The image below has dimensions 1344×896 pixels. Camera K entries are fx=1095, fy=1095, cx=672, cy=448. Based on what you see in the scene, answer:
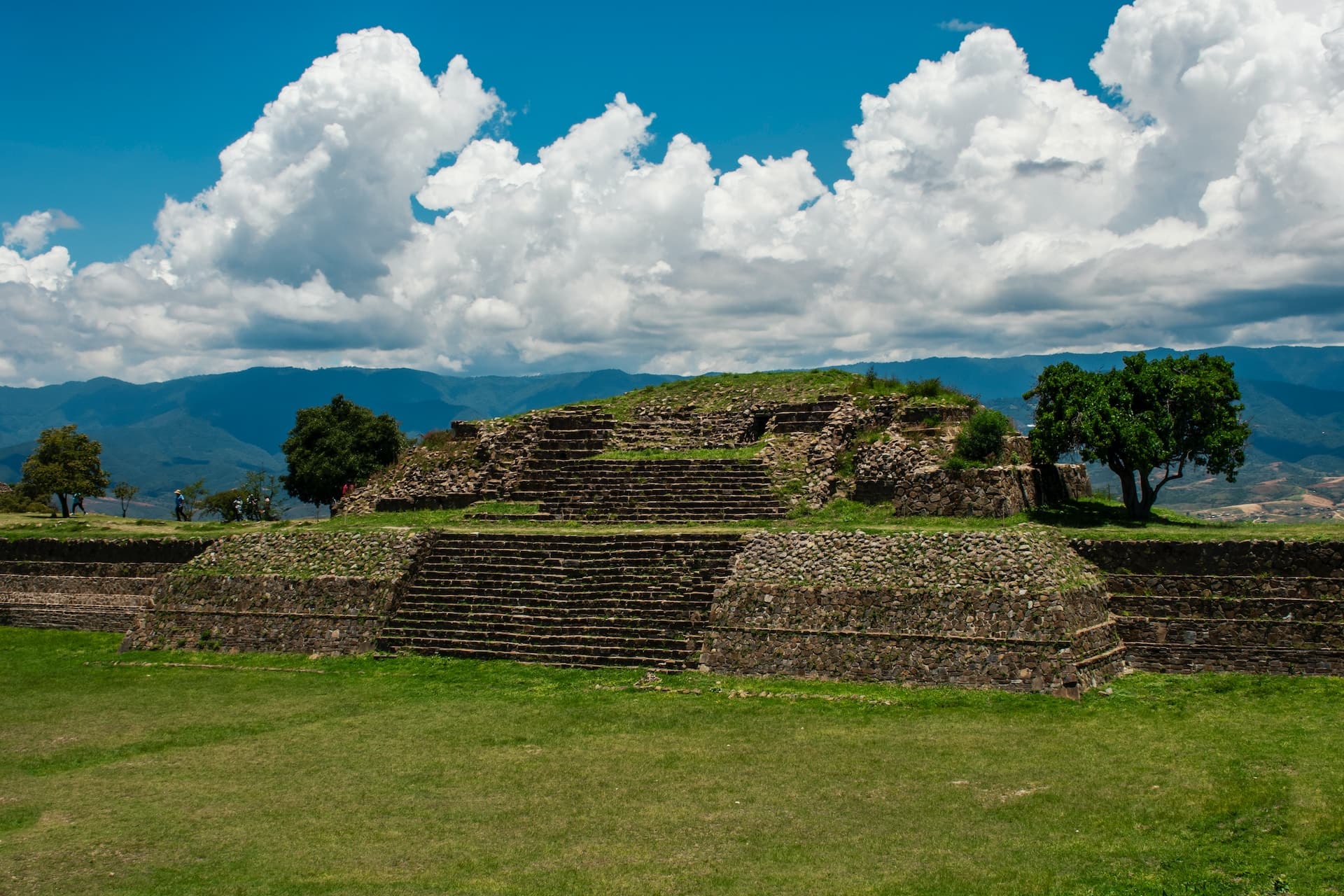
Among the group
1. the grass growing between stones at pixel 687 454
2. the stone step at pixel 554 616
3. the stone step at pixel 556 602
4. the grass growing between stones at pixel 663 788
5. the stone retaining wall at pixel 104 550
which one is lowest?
the grass growing between stones at pixel 663 788

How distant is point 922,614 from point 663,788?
7521 millimetres

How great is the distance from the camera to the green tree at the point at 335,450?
4675 centimetres

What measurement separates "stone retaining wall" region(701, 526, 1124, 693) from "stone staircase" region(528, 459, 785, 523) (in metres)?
5.26

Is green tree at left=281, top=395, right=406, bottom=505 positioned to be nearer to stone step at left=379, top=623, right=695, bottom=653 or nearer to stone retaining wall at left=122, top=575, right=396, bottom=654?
stone retaining wall at left=122, top=575, right=396, bottom=654

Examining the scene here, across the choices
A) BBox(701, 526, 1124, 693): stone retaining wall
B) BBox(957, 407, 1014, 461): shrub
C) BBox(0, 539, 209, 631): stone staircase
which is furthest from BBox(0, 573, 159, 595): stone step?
BBox(957, 407, 1014, 461): shrub

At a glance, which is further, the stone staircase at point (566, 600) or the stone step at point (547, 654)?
the stone staircase at point (566, 600)

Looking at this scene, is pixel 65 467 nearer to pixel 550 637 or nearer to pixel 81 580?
pixel 81 580

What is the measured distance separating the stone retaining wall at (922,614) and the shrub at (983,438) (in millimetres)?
5140

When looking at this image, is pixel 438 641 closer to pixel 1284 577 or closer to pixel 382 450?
pixel 1284 577

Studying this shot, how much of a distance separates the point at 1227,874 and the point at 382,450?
41.5 metres

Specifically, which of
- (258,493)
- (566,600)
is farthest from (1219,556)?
(258,493)

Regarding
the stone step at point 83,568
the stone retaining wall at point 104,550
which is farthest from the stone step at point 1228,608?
the stone step at point 83,568

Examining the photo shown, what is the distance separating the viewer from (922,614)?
2031 centimetres

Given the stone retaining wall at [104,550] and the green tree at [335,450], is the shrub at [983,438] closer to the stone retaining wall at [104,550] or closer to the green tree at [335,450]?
the stone retaining wall at [104,550]
